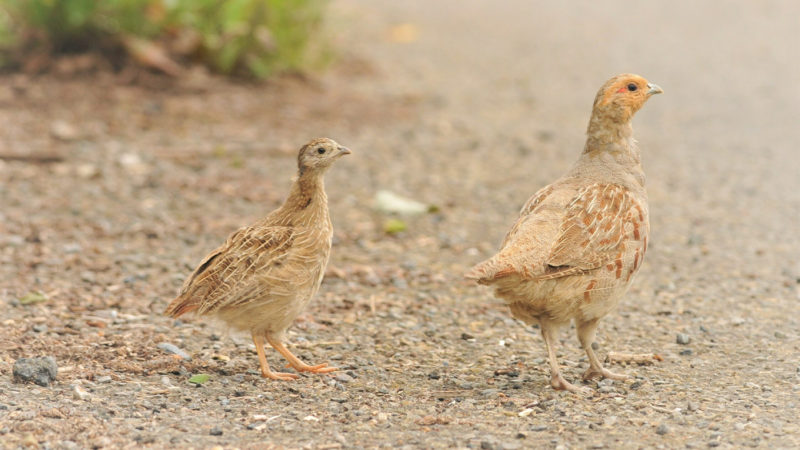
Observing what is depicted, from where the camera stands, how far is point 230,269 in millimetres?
5289

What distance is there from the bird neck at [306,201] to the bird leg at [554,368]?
1.34 metres

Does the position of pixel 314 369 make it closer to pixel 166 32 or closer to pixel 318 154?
pixel 318 154

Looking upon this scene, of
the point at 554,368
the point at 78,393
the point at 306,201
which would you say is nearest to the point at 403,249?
the point at 306,201

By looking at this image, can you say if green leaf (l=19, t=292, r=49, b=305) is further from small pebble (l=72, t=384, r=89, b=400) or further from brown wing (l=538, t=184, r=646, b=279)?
brown wing (l=538, t=184, r=646, b=279)

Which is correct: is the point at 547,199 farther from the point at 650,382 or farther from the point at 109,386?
the point at 109,386

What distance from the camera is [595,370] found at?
534cm

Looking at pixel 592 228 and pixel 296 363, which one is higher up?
pixel 592 228

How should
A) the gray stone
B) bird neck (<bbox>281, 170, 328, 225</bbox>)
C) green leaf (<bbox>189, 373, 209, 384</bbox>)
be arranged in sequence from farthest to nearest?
1. bird neck (<bbox>281, 170, 328, 225</bbox>)
2. green leaf (<bbox>189, 373, 209, 384</bbox>)
3. the gray stone

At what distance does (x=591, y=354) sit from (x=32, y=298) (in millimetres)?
3406

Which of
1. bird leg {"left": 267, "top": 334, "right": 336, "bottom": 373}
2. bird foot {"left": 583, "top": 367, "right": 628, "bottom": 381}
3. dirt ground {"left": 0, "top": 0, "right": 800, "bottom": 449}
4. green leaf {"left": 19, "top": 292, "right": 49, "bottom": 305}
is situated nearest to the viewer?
dirt ground {"left": 0, "top": 0, "right": 800, "bottom": 449}

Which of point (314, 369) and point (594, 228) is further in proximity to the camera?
point (314, 369)

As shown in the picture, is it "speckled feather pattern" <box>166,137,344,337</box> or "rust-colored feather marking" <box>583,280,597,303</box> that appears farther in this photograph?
"speckled feather pattern" <box>166,137,344,337</box>


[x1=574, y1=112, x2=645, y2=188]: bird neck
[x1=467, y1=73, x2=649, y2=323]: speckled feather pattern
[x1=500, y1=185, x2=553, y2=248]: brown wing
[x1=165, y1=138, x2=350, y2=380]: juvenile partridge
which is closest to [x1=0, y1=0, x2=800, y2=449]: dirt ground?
[x1=165, y1=138, x2=350, y2=380]: juvenile partridge

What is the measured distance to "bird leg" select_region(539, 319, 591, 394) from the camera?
5129 millimetres
